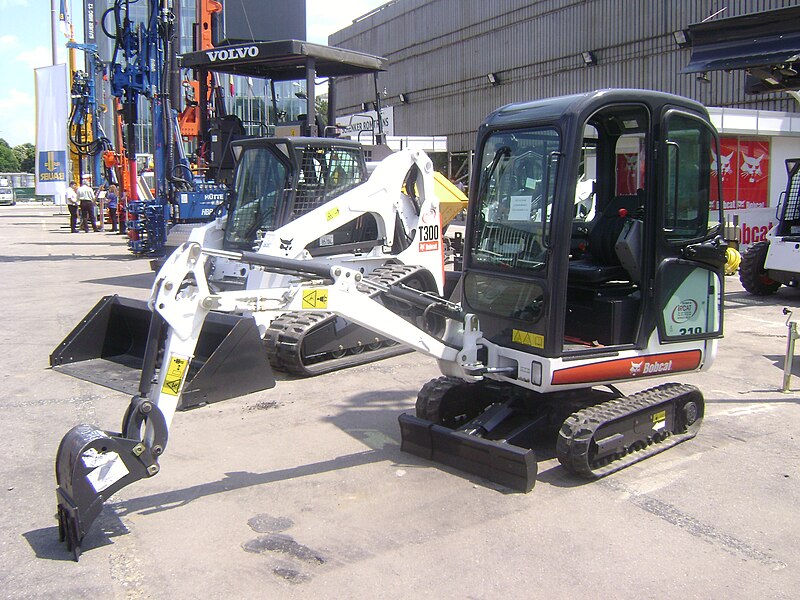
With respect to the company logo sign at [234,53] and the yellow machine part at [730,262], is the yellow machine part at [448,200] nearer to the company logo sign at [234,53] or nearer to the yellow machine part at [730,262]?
the company logo sign at [234,53]

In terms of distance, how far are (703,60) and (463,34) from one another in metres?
31.0

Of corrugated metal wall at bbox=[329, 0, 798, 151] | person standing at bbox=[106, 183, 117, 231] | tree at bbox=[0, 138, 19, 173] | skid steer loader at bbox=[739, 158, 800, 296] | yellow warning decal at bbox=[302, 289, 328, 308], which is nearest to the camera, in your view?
yellow warning decal at bbox=[302, 289, 328, 308]

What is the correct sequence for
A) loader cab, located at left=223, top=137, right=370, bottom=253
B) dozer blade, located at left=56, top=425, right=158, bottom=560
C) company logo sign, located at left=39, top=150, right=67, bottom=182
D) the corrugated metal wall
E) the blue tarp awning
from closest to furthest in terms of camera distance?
dozer blade, located at left=56, top=425, right=158, bottom=560 < the blue tarp awning < loader cab, located at left=223, top=137, right=370, bottom=253 < the corrugated metal wall < company logo sign, located at left=39, top=150, right=67, bottom=182

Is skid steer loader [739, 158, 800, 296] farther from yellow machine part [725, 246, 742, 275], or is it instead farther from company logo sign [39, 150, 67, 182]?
company logo sign [39, 150, 67, 182]

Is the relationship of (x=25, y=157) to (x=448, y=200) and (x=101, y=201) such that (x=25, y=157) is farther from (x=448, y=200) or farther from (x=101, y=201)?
(x=448, y=200)

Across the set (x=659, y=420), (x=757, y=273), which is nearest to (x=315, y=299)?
(x=659, y=420)

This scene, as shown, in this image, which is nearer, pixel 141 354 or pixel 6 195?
pixel 141 354

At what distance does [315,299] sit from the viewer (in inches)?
183

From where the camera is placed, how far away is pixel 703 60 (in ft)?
25.2

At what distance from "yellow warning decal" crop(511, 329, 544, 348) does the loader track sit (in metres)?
2.56

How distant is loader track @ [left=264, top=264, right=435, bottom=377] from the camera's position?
7.66m

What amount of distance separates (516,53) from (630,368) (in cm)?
3063

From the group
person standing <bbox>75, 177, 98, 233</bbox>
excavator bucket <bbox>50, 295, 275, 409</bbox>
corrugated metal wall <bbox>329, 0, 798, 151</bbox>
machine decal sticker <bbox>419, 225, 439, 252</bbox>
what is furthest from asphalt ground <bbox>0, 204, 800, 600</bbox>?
person standing <bbox>75, 177, 98, 233</bbox>

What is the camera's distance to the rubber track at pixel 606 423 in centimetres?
489
